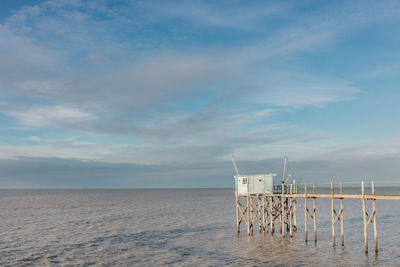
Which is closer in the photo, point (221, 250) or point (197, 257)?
point (197, 257)

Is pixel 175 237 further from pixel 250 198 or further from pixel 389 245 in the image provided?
pixel 389 245

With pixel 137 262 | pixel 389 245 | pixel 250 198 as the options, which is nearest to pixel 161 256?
pixel 137 262

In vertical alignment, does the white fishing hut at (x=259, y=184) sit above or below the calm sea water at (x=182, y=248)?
above

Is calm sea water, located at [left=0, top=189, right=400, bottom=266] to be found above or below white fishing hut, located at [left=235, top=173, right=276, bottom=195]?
below

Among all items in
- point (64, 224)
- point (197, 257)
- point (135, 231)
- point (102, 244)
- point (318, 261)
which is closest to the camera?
point (318, 261)

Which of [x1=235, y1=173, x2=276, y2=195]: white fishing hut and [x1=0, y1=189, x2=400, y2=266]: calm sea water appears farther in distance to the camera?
[x1=235, y1=173, x2=276, y2=195]: white fishing hut

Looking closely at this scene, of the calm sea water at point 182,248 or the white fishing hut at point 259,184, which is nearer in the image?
the calm sea water at point 182,248

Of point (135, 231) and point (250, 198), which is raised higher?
point (250, 198)

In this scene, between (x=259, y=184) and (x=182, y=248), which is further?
(x=259, y=184)

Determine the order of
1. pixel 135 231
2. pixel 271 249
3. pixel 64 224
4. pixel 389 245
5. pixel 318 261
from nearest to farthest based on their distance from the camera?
1. pixel 318 261
2. pixel 271 249
3. pixel 389 245
4. pixel 135 231
5. pixel 64 224

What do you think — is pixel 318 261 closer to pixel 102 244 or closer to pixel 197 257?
pixel 197 257

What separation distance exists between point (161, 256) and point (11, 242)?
19232 mm

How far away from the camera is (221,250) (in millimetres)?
34062

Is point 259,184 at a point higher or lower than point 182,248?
higher
